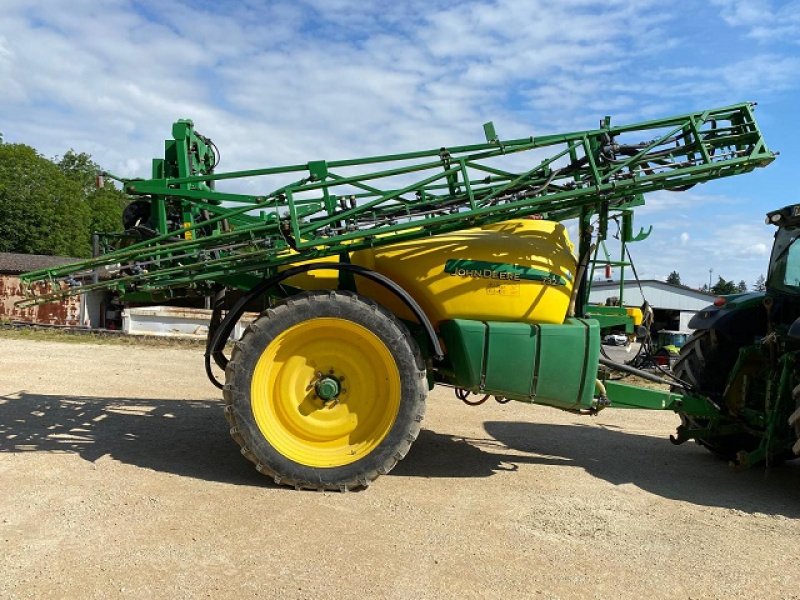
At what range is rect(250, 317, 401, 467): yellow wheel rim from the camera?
468 cm

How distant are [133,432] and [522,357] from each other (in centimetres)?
369

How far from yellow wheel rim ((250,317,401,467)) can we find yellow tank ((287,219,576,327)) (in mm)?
532

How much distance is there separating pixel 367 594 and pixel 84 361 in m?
9.51

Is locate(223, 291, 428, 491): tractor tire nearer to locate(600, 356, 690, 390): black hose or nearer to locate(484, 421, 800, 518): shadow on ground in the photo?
locate(484, 421, 800, 518): shadow on ground

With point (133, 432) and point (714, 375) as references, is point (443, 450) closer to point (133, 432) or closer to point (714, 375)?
point (714, 375)

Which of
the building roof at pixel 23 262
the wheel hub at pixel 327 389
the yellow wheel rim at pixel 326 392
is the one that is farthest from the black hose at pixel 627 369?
the building roof at pixel 23 262

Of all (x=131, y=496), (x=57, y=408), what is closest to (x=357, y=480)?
(x=131, y=496)

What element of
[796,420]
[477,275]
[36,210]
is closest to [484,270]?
[477,275]

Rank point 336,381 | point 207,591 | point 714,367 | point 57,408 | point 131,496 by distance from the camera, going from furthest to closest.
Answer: point 57,408
point 714,367
point 336,381
point 131,496
point 207,591

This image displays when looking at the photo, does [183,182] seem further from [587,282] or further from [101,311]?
[101,311]

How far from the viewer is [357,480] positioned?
454cm

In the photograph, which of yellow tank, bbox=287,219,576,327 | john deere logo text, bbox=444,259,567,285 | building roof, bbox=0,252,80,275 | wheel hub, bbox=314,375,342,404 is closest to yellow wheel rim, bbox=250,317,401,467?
wheel hub, bbox=314,375,342,404

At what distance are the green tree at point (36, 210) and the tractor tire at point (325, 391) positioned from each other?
1896 inches

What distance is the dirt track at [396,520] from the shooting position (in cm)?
318
